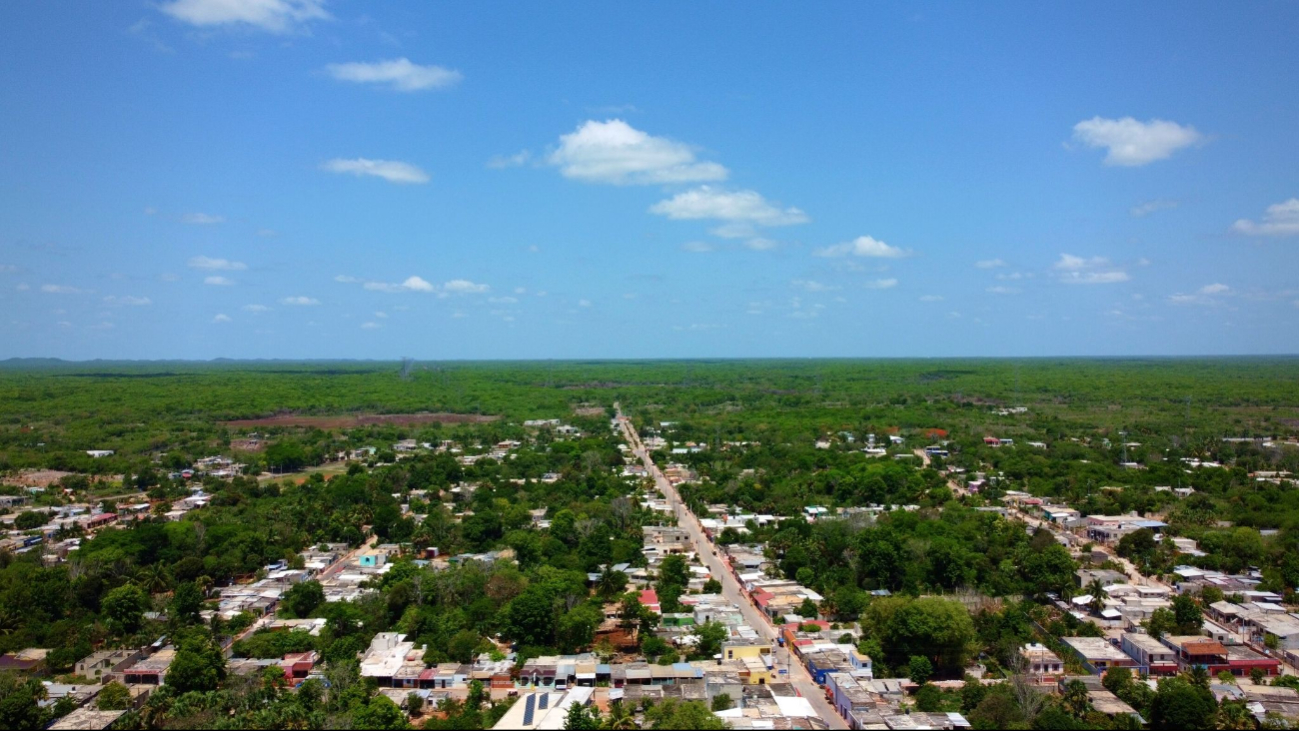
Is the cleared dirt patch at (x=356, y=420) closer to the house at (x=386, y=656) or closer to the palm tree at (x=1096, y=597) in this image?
the house at (x=386, y=656)

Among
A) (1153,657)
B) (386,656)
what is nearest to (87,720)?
(386,656)

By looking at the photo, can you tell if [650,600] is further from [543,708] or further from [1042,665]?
[1042,665]

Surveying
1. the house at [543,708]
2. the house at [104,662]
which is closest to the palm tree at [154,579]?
the house at [104,662]

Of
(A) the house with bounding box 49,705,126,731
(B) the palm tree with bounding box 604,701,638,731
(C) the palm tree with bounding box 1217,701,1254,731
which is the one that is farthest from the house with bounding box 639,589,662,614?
(C) the palm tree with bounding box 1217,701,1254,731

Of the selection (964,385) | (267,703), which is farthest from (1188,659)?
(964,385)

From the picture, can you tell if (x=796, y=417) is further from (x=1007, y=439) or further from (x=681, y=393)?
(x=681, y=393)

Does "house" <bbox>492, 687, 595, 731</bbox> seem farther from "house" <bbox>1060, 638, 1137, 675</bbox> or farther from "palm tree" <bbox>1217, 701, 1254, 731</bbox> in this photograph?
"palm tree" <bbox>1217, 701, 1254, 731</bbox>
